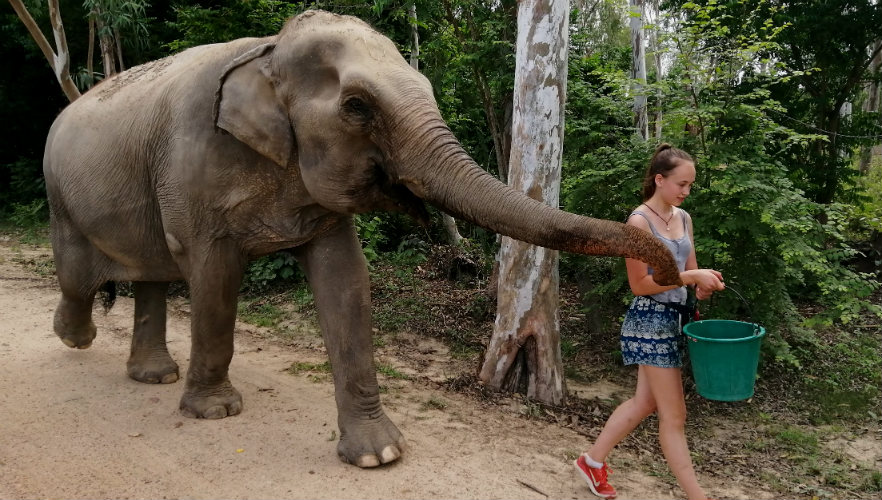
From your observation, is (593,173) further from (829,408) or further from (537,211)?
(537,211)

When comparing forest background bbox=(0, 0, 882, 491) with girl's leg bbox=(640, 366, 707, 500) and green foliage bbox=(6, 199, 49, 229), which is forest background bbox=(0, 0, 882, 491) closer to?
green foliage bbox=(6, 199, 49, 229)

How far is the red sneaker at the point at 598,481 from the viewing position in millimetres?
3830

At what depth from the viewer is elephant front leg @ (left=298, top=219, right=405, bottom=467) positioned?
417 cm

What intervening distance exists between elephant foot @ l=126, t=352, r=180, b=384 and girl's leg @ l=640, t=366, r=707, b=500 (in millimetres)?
3695

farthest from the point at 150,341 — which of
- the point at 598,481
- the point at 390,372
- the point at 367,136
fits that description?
the point at 598,481

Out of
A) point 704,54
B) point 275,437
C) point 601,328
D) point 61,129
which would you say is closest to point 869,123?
point 704,54

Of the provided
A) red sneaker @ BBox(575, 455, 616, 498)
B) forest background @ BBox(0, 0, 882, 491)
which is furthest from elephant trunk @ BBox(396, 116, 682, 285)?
forest background @ BBox(0, 0, 882, 491)

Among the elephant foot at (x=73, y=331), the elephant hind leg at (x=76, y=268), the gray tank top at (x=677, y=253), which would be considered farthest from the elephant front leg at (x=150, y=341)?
the gray tank top at (x=677, y=253)

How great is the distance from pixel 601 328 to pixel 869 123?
510cm

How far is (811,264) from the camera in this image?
507 cm

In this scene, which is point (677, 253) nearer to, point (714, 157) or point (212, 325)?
point (714, 157)

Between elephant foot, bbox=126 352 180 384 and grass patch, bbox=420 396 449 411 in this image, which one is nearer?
grass patch, bbox=420 396 449 411

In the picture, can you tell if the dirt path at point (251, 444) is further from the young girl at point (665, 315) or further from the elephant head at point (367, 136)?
the elephant head at point (367, 136)

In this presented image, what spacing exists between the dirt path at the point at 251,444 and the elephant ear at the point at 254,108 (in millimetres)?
1755
